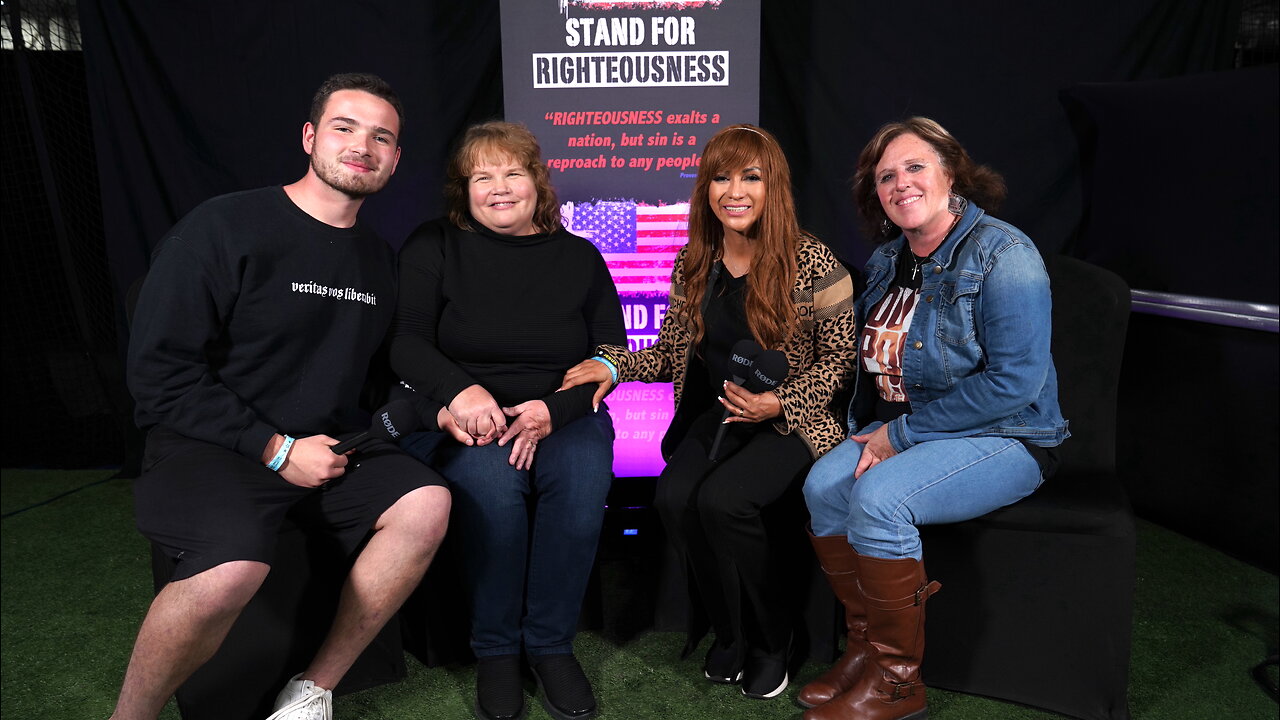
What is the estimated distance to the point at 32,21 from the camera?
361cm

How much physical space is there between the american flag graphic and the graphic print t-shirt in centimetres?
110

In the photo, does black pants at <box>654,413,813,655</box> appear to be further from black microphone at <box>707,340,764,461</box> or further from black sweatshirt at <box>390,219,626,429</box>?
black sweatshirt at <box>390,219,626,429</box>

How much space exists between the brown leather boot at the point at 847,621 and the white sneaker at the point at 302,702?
45.4 inches

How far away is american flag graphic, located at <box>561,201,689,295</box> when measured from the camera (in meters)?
3.18

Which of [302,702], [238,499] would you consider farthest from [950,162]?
[302,702]

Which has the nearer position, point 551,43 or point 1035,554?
point 1035,554

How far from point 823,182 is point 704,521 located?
6.16ft

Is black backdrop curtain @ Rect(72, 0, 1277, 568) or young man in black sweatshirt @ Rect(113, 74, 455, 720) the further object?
black backdrop curtain @ Rect(72, 0, 1277, 568)

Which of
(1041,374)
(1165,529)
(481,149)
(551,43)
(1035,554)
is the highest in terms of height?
(551,43)

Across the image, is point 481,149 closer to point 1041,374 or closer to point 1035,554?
point 1041,374

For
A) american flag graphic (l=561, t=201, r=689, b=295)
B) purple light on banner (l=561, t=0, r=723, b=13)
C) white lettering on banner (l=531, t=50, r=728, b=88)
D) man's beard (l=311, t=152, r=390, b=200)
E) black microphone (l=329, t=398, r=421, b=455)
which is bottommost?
black microphone (l=329, t=398, r=421, b=455)

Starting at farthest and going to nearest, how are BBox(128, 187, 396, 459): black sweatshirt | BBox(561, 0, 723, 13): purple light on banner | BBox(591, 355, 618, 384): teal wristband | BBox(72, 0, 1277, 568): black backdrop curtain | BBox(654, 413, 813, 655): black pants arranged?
BBox(72, 0, 1277, 568): black backdrop curtain, BBox(561, 0, 723, 13): purple light on banner, BBox(591, 355, 618, 384): teal wristband, BBox(654, 413, 813, 655): black pants, BBox(128, 187, 396, 459): black sweatshirt

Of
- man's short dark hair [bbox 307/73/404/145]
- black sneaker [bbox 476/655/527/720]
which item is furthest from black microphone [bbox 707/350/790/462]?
man's short dark hair [bbox 307/73/404/145]

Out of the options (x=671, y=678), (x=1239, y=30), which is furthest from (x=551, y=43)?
(x=1239, y=30)
